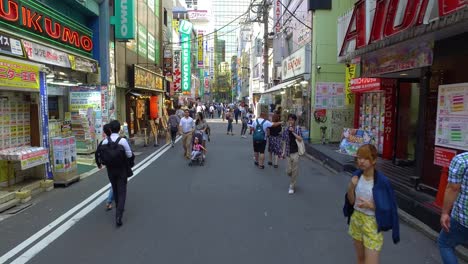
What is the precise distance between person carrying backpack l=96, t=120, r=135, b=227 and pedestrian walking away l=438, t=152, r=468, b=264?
14.4 ft

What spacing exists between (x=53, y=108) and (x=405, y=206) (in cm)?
1051

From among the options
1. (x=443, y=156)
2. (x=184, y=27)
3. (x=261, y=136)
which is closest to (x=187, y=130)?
(x=261, y=136)

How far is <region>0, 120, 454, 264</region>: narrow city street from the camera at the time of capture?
469 centimetres

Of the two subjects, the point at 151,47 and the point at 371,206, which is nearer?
the point at 371,206

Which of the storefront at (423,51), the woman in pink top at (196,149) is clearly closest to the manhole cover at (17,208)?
the woman in pink top at (196,149)

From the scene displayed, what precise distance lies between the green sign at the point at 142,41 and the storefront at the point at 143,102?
125cm

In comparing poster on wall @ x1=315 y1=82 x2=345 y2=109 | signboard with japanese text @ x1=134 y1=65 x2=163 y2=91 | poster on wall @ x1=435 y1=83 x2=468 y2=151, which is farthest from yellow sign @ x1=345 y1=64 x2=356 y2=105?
signboard with japanese text @ x1=134 y1=65 x2=163 y2=91

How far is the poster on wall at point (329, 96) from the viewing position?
1702 cm

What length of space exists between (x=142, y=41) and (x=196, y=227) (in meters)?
18.3

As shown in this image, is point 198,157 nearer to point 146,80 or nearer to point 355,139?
point 355,139

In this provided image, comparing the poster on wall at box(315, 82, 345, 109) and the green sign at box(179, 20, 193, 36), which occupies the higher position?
the green sign at box(179, 20, 193, 36)

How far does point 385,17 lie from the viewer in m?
6.95

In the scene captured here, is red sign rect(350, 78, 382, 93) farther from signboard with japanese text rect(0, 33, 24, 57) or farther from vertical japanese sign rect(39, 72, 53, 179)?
signboard with japanese text rect(0, 33, 24, 57)

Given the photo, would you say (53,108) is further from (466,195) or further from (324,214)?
(466,195)
